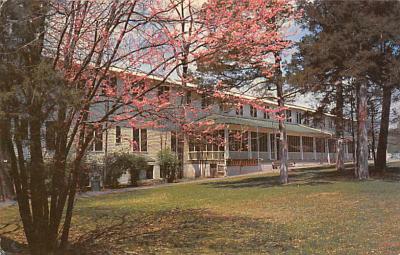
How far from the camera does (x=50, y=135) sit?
735cm

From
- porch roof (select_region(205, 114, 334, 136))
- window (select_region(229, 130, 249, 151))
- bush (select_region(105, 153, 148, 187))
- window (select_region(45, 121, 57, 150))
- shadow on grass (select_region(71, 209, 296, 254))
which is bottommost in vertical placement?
shadow on grass (select_region(71, 209, 296, 254))

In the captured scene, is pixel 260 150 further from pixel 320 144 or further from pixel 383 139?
pixel 320 144

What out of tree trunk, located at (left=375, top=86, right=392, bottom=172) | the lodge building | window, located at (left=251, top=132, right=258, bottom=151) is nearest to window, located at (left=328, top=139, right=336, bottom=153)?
the lodge building

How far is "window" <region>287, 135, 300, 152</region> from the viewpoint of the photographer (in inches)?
1885

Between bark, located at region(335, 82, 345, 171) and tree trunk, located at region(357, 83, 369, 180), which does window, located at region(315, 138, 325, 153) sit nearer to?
bark, located at region(335, 82, 345, 171)

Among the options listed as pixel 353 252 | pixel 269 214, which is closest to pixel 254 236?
pixel 353 252

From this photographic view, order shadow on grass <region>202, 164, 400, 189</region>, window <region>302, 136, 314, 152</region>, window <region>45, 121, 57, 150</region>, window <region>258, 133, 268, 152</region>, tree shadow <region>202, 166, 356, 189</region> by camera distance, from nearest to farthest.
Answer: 1. window <region>45, 121, 57, 150</region>
2. tree shadow <region>202, 166, 356, 189</region>
3. shadow on grass <region>202, 164, 400, 189</region>
4. window <region>258, 133, 268, 152</region>
5. window <region>302, 136, 314, 152</region>

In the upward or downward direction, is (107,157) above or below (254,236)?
above

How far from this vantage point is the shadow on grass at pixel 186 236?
27.7 feet

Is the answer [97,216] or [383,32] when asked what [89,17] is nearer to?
[97,216]

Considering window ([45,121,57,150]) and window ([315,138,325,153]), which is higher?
window ([315,138,325,153])

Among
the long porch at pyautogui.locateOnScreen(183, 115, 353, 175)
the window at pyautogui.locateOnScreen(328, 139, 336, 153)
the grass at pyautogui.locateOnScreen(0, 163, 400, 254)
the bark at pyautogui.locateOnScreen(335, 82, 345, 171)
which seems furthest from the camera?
the window at pyautogui.locateOnScreen(328, 139, 336, 153)

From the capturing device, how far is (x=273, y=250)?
26.2 feet

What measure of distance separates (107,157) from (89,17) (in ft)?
58.9
